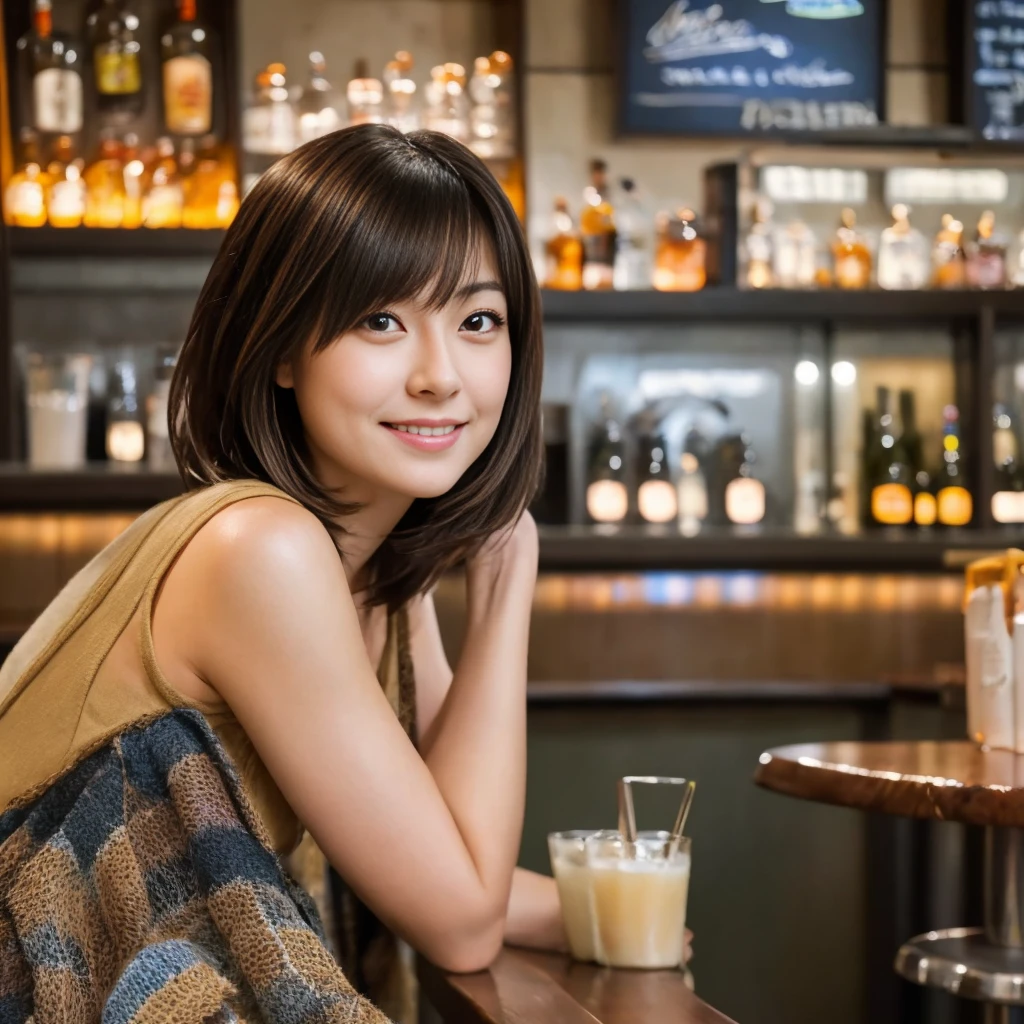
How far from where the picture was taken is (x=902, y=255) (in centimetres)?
397

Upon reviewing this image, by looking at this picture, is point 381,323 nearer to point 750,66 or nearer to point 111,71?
point 111,71

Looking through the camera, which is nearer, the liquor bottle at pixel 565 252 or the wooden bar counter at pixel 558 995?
the wooden bar counter at pixel 558 995

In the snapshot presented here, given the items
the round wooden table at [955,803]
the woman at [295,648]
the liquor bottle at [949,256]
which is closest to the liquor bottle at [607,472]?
the liquor bottle at [949,256]

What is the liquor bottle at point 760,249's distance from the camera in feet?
12.7

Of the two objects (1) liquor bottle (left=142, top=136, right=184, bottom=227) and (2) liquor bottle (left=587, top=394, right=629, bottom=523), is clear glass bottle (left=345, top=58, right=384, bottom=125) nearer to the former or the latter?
(1) liquor bottle (left=142, top=136, right=184, bottom=227)

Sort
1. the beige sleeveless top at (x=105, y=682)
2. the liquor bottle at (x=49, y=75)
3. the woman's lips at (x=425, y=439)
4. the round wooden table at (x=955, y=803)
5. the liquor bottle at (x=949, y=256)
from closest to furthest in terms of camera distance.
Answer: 1. the beige sleeveless top at (x=105, y=682)
2. the woman's lips at (x=425, y=439)
3. the round wooden table at (x=955, y=803)
4. the liquor bottle at (x=49, y=75)
5. the liquor bottle at (x=949, y=256)

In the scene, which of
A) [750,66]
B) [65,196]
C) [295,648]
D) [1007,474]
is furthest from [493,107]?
[295,648]

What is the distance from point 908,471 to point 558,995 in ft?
10.4

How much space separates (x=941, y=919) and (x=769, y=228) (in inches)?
78.7

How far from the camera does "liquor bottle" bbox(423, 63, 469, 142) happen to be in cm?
383

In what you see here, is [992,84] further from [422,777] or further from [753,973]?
[422,777]

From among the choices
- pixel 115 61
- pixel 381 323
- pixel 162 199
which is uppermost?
pixel 115 61

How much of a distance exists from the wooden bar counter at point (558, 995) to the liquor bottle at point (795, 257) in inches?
118

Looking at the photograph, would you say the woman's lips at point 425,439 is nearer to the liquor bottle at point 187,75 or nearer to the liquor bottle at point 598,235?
the liquor bottle at point 598,235
